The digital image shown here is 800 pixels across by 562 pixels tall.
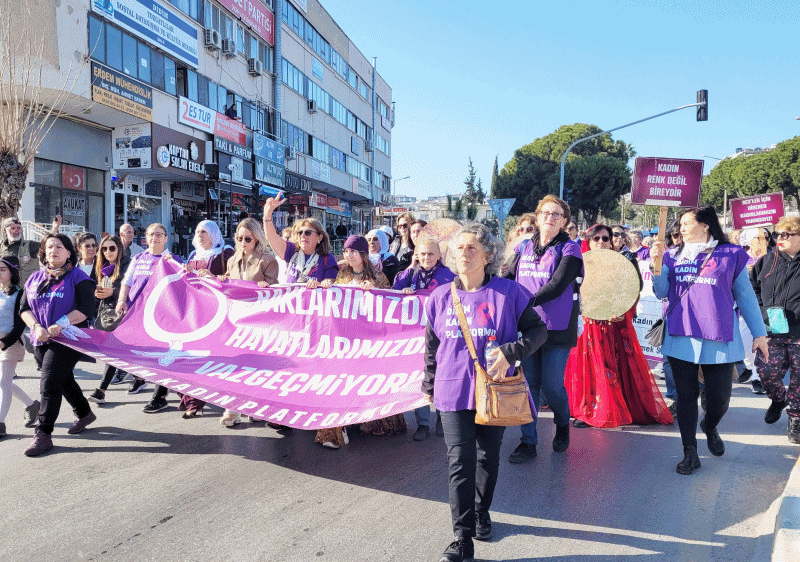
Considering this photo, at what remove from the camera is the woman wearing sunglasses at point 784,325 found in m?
5.30

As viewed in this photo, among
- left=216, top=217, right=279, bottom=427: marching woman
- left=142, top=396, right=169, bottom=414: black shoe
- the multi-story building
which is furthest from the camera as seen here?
the multi-story building

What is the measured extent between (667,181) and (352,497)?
131 inches

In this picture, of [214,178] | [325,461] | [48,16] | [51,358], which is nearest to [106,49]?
[48,16]

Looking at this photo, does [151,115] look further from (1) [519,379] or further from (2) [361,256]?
(1) [519,379]

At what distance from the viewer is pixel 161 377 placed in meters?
4.79

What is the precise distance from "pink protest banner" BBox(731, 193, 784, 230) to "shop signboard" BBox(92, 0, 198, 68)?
56.4ft

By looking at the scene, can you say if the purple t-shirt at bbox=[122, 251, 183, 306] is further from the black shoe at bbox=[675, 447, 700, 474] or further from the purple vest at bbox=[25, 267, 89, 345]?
the black shoe at bbox=[675, 447, 700, 474]

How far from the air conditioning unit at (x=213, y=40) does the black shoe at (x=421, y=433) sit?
73.2 ft

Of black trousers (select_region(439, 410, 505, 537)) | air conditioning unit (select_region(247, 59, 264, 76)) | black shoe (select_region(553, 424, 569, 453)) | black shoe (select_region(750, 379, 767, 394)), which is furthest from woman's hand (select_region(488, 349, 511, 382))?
air conditioning unit (select_region(247, 59, 264, 76))

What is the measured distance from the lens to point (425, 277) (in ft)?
17.8

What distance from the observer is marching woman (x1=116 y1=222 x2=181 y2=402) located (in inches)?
239

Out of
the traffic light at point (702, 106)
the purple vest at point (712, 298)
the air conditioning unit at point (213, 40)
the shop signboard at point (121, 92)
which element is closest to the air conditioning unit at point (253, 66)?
the air conditioning unit at point (213, 40)

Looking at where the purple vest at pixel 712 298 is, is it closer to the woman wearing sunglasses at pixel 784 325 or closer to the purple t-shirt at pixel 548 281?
the purple t-shirt at pixel 548 281

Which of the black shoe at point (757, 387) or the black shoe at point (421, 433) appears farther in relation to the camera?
the black shoe at point (757, 387)
